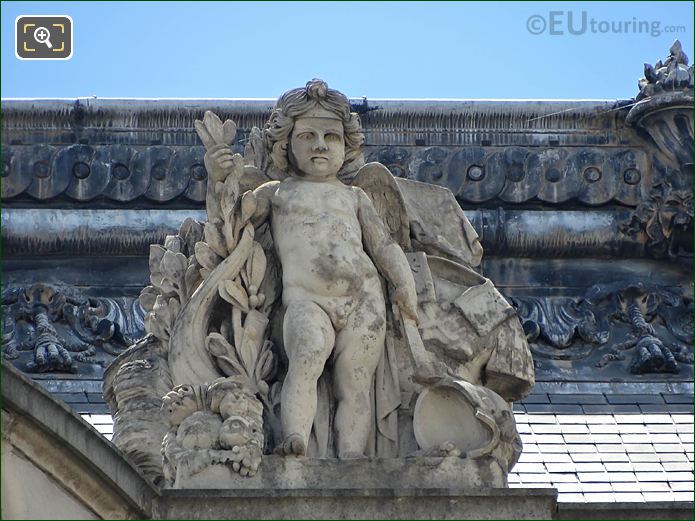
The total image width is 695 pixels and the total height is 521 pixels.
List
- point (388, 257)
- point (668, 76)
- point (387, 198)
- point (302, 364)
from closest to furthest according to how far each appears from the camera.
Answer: point (302, 364) < point (388, 257) < point (387, 198) < point (668, 76)

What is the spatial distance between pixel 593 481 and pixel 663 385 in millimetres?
3418

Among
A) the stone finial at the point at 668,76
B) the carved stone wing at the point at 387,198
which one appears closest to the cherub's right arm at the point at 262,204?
the carved stone wing at the point at 387,198

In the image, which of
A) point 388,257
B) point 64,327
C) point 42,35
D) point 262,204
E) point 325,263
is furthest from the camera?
point 64,327

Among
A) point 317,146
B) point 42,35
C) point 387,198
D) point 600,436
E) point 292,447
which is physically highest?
point 42,35

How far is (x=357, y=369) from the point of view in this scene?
31812 millimetres

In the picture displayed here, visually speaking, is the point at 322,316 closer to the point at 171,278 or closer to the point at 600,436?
the point at 171,278

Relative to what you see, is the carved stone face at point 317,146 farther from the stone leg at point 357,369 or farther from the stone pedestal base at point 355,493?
the stone pedestal base at point 355,493

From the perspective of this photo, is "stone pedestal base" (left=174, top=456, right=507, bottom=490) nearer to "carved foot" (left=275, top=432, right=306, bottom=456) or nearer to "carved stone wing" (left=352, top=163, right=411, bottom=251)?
"carved foot" (left=275, top=432, right=306, bottom=456)

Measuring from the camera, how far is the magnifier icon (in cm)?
3734

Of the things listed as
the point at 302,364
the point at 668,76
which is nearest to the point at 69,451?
the point at 302,364

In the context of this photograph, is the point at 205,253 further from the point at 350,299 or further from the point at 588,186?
the point at 588,186

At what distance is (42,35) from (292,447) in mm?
7985

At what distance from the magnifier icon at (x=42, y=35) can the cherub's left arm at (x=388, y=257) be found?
5585mm

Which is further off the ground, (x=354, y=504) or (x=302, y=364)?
(x=302, y=364)
